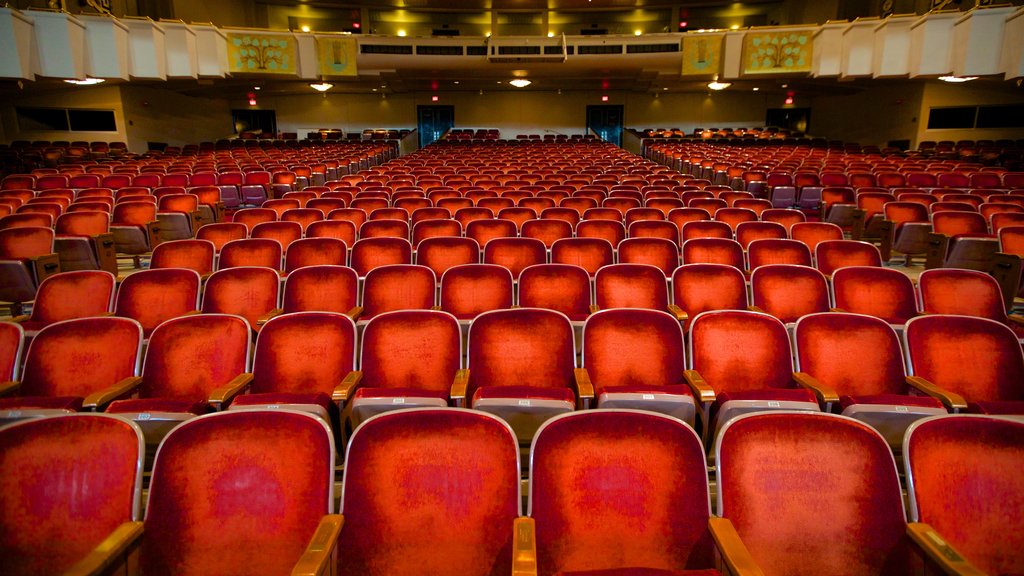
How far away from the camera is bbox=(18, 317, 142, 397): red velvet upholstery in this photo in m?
2.10

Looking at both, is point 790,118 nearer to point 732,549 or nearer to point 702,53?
point 702,53

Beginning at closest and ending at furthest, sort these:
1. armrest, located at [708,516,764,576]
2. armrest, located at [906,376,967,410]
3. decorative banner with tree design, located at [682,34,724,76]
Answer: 1. armrest, located at [708,516,764,576]
2. armrest, located at [906,376,967,410]
3. decorative banner with tree design, located at [682,34,724,76]

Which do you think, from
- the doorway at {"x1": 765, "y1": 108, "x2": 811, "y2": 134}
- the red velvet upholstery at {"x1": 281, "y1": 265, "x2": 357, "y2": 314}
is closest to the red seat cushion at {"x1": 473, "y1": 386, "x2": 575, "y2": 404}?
the red velvet upholstery at {"x1": 281, "y1": 265, "x2": 357, "y2": 314}

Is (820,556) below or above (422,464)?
below

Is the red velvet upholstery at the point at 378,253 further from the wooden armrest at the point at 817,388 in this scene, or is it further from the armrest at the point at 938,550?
the armrest at the point at 938,550

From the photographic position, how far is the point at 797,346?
7.18 ft

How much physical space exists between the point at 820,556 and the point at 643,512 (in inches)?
17.1

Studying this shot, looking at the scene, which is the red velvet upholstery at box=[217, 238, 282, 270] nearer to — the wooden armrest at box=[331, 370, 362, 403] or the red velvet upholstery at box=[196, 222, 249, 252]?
the red velvet upholstery at box=[196, 222, 249, 252]

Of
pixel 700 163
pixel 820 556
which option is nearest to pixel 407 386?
Answer: pixel 820 556

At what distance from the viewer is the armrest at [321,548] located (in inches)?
44.2

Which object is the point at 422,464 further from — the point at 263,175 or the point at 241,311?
the point at 263,175

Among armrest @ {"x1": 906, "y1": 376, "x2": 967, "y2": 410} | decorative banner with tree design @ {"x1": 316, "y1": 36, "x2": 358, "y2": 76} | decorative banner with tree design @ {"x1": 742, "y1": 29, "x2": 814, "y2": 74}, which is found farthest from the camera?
decorative banner with tree design @ {"x1": 316, "y1": 36, "x2": 358, "y2": 76}

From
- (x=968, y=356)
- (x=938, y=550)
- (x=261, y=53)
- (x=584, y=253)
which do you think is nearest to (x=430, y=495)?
(x=938, y=550)

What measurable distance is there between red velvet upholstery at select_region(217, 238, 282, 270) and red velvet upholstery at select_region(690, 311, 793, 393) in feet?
8.59
